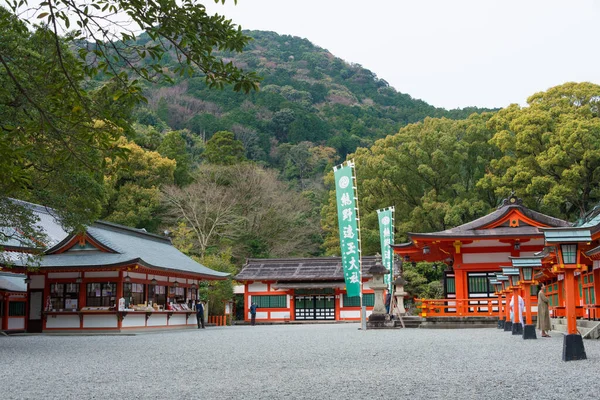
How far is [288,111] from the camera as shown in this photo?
71.5 meters

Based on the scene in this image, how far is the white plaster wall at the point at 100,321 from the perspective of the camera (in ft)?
74.3

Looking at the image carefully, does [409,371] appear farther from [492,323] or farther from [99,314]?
[99,314]

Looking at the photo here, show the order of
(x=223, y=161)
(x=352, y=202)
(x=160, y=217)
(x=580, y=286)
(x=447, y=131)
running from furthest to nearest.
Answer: (x=223, y=161), (x=160, y=217), (x=447, y=131), (x=352, y=202), (x=580, y=286)

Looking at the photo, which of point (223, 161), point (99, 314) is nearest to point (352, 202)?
point (99, 314)

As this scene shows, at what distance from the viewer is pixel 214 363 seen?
10203 millimetres

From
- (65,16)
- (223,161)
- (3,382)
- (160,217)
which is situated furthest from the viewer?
(223,161)

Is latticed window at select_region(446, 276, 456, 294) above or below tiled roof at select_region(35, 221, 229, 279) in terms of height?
below


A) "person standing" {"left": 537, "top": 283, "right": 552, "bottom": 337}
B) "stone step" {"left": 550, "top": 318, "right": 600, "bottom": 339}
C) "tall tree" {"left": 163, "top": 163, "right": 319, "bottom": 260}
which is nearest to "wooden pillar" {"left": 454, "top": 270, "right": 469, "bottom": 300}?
"stone step" {"left": 550, "top": 318, "right": 600, "bottom": 339}

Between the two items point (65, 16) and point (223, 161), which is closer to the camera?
point (65, 16)

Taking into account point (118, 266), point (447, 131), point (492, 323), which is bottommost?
point (492, 323)

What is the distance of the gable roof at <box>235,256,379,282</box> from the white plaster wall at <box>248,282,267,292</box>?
77 centimetres

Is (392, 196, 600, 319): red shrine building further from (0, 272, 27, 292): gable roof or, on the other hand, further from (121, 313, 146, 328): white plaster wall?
(0, 272, 27, 292): gable roof

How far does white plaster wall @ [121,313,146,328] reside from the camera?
2295 cm

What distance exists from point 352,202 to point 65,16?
16665 millimetres
